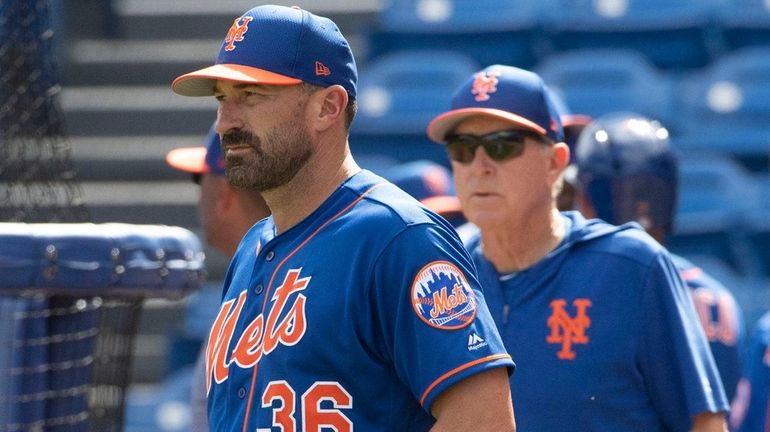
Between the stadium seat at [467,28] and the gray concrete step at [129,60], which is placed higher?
the stadium seat at [467,28]

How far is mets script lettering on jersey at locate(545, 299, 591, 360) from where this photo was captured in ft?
10.4

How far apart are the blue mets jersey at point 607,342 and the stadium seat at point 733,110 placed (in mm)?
4568

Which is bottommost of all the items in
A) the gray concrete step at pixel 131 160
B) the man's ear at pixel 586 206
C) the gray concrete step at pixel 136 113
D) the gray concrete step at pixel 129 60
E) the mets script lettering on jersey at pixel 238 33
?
the gray concrete step at pixel 131 160

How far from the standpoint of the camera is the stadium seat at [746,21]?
7.97m

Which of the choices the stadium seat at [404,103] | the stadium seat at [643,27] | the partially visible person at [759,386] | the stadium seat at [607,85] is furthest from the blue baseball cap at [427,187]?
the stadium seat at [643,27]

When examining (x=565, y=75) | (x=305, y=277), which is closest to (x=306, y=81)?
(x=305, y=277)

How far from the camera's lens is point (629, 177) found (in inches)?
168

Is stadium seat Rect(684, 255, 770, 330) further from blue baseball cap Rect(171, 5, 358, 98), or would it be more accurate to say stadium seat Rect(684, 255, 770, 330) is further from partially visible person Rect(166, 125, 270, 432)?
blue baseball cap Rect(171, 5, 358, 98)

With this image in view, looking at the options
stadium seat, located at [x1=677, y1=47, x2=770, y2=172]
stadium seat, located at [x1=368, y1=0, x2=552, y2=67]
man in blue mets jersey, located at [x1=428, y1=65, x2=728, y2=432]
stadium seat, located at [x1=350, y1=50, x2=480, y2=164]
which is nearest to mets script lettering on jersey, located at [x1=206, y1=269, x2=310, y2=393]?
man in blue mets jersey, located at [x1=428, y1=65, x2=728, y2=432]

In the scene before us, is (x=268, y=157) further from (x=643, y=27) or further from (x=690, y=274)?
(x=643, y=27)

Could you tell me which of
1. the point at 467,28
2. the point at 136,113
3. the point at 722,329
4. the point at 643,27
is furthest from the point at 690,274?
the point at 136,113

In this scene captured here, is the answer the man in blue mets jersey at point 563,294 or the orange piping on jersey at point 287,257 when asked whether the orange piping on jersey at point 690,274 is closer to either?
the man in blue mets jersey at point 563,294

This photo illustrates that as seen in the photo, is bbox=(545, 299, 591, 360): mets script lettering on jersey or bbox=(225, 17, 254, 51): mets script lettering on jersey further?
bbox=(545, 299, 591, 360): mets script lettering on jersey

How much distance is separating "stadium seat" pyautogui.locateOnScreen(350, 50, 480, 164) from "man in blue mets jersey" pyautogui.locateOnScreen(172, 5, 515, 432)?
5.42 m
